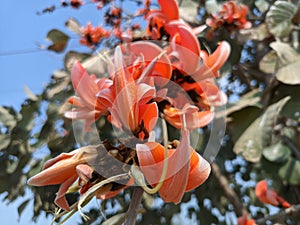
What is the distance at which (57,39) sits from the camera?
105cm

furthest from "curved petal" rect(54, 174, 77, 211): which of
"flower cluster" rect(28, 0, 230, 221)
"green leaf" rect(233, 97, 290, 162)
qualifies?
"green leaf" rect(233, 97, 290, 162)

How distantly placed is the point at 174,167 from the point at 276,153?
2.14ft

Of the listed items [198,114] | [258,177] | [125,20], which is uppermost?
[198,114]

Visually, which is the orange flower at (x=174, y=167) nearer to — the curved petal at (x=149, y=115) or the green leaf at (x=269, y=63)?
the curved petal at (x=149, y=115)

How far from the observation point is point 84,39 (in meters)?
1.06

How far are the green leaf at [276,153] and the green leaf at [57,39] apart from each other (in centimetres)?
49

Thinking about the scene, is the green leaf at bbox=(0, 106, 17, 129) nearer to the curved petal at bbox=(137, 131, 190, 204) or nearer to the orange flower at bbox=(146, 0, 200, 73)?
the orange flower at bbox=(146, 0, 200, 73)

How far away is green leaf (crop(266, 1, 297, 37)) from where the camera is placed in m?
0.96

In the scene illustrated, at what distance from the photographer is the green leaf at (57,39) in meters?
1.04

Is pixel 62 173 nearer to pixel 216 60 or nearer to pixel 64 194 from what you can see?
pixel 64 194

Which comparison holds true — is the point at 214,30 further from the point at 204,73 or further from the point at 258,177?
the point at 204,73

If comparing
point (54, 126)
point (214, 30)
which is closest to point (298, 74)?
point (214, 30)

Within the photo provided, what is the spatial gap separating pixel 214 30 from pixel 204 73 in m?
0.54

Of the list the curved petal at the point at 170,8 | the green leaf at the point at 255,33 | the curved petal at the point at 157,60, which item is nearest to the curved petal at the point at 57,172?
the curved petal at the point at 157,60
